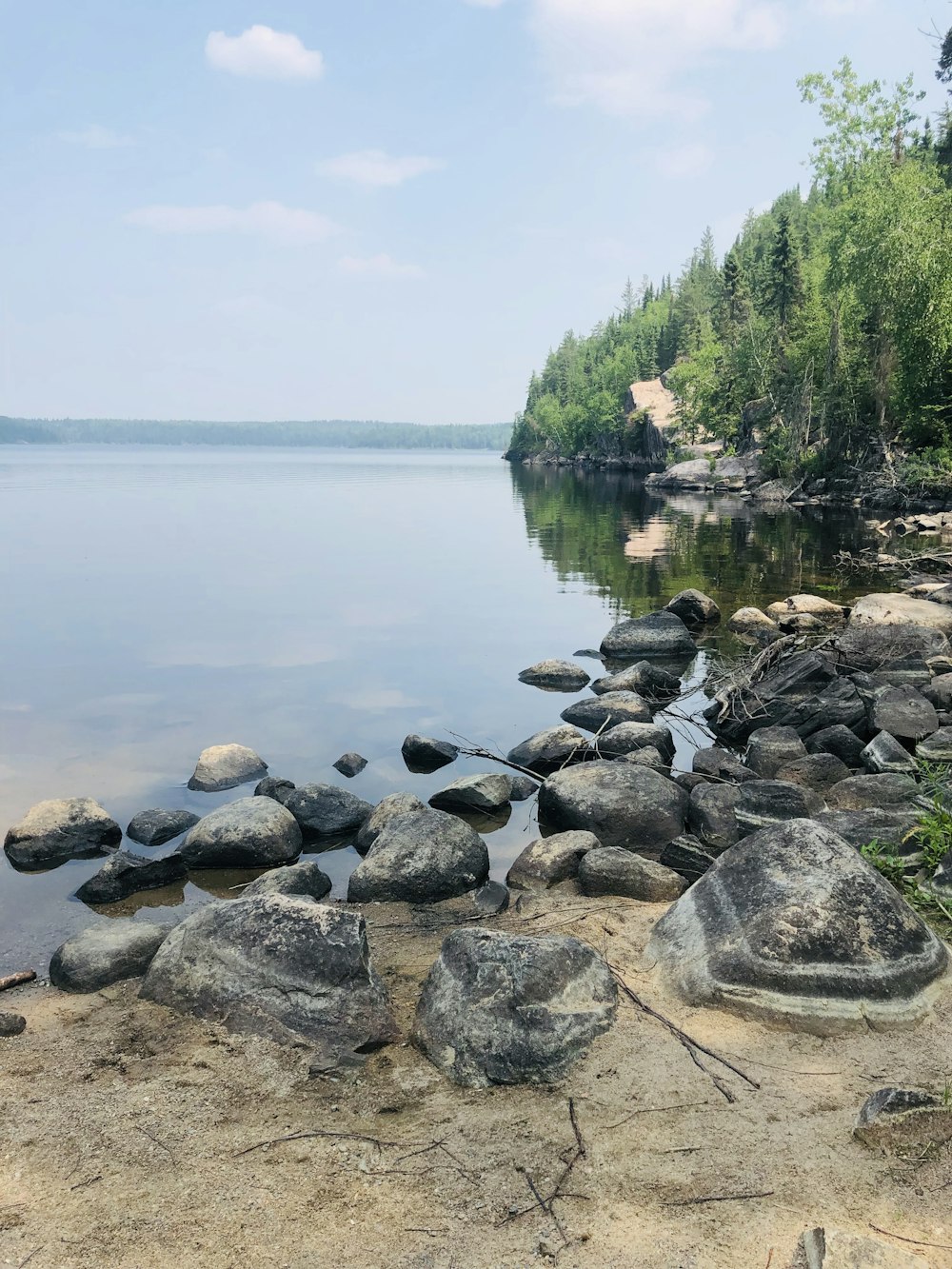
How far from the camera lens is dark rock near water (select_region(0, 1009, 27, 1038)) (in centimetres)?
583

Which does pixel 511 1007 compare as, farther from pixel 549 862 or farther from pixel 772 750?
pixel 772 750

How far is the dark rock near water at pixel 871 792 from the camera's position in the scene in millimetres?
9031

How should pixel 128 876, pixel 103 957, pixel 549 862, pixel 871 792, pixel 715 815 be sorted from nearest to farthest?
pixel 103 957
pixel 549 862
pixel 128 876
pixel 715 815
pixel 871 792

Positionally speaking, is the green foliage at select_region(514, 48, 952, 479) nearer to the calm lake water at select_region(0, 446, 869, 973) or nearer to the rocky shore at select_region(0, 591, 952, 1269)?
the calm lake water at select_region(0, 446, 869, 973)

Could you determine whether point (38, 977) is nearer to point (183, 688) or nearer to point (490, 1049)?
point (490, 1049)

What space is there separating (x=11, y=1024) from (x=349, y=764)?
6388 mm

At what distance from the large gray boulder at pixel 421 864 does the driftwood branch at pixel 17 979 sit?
2.68 metres

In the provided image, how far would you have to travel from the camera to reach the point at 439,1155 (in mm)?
4285

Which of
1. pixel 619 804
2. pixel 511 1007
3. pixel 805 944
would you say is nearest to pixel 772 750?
pixel 619 804

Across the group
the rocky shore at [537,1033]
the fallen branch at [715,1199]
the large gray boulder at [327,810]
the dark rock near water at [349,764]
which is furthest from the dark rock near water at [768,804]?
the dark rock near water at [349,764]

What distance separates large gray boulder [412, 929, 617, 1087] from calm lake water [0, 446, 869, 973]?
3561mm

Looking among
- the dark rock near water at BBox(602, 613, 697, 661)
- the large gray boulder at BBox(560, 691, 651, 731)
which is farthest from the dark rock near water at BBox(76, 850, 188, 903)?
the dark rock near water at BBox(602, 613, 697, 661)

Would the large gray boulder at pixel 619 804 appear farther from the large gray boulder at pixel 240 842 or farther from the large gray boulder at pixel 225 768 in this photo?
the large gray boulder at pixel 225 768

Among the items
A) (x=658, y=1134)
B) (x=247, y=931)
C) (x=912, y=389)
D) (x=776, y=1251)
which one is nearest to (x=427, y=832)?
(x=247, y=931)
